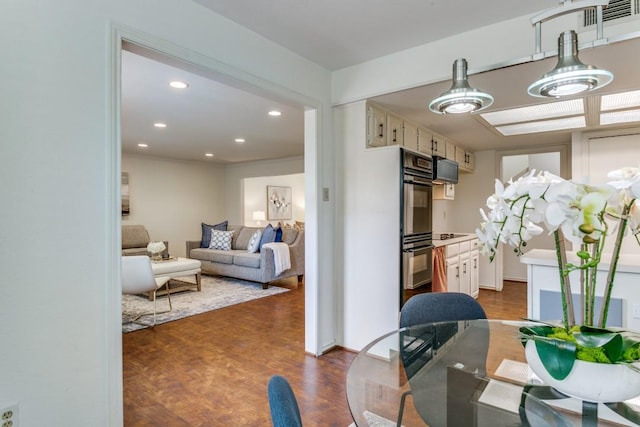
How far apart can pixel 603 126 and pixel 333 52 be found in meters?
3.60

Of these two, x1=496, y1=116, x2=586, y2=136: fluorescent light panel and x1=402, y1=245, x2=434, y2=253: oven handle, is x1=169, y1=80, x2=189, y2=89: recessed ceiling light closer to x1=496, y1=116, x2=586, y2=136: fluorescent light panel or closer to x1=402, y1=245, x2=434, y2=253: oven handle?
x1=402, y1=245, x2=434, y2=253: oven handle

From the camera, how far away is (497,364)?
1.58 meters

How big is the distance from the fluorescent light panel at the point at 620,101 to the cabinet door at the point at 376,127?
1.89 meters

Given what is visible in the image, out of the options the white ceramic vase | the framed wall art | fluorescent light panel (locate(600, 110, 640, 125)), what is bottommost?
the white ceramic vase

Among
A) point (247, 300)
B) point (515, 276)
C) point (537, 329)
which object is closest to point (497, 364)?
point (537, 329)

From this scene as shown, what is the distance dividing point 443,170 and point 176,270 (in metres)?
3.79

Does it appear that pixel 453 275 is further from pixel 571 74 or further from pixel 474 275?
pixel 571 74

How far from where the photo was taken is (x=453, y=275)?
13.5ft

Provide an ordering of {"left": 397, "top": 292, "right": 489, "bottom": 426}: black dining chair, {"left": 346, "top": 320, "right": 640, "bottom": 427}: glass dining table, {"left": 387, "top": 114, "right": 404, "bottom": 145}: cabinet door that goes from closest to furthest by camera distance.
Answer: {"left": 346, "top": 320, "right": 640, "bottom": 427}: glass dining table → {"left": 397, "top": 292, "right": 489, "bottom": 426}: black dining chair → {"left": 387, "top": 114, "right": 404, "bottom": 145}: cabinet door

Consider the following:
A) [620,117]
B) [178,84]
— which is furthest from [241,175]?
[620,117]

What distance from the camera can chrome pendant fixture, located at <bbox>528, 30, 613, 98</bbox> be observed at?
129 centimetres

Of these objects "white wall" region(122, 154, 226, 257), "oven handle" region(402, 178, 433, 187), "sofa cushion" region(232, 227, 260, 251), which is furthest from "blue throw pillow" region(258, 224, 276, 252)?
"oven handle" region(402, 178, 433, 187)

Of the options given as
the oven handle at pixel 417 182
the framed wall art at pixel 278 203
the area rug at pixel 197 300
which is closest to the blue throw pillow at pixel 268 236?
the area rug at pixel 197 300

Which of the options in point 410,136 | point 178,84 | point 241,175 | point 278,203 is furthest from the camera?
point 278,203
